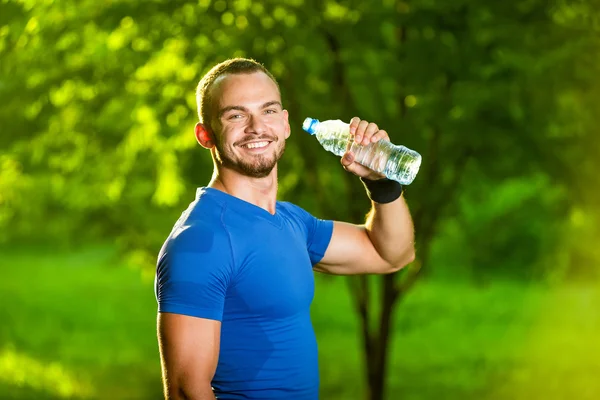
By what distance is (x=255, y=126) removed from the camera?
2906 mm

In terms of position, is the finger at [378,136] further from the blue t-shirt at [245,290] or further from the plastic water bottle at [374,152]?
the blue t-shirt at [245,290]

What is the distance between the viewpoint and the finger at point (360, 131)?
3.04 m

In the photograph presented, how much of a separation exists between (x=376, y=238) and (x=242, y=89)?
96cm

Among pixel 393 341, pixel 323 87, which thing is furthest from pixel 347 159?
pixel 393 341

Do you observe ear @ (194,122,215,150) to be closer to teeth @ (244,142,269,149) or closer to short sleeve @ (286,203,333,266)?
teeth @ (244,142,269,149)

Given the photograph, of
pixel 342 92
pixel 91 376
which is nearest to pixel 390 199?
pixel 342 92

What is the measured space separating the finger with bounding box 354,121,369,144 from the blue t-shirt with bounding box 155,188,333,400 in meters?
0.40

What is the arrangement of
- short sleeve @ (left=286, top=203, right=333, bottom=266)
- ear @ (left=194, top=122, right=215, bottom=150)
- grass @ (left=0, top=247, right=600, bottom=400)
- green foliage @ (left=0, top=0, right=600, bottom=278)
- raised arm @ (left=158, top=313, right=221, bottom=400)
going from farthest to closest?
grass @ (left=0, top=247, right=600, bottom=400), green foliage @ (left=0, top=0, right=600, bottom=278), short sleeve @ (left=286, top=203, right=333, bottom=266), ear @ (left=194, top=122, right=215, bottom=150), raised arm @ (left=158, top=313, right=221, bottom=400)

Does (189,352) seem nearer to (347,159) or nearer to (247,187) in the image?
(247,187)

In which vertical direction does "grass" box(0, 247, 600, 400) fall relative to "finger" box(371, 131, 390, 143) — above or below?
below

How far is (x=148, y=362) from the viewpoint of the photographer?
1380cm

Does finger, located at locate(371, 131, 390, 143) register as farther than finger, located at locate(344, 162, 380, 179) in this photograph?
No

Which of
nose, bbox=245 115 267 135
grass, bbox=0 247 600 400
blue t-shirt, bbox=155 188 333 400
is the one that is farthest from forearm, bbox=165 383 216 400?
grass, bbox=0 247 600 400

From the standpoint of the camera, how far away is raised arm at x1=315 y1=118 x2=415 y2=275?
3389mm
